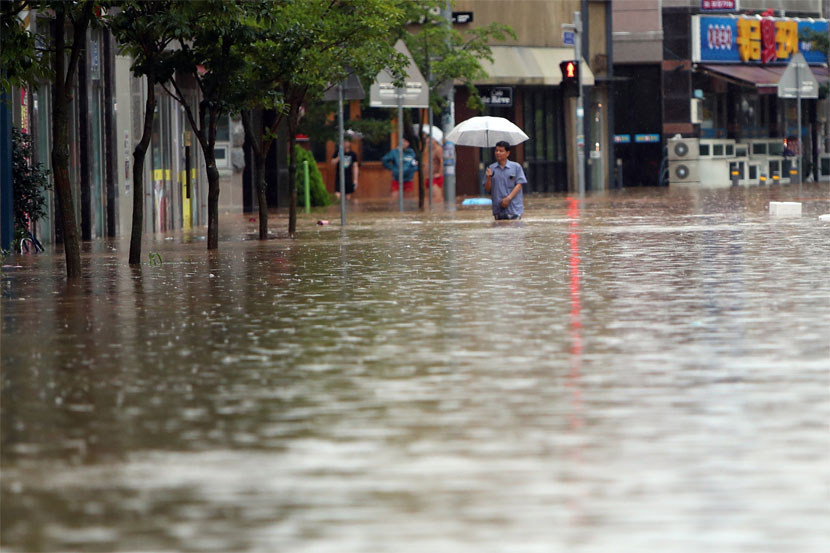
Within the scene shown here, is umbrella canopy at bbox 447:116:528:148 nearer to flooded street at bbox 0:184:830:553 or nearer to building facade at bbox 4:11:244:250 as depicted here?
building facade at bbox 4:11:244:250

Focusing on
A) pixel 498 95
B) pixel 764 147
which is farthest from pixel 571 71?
pixel 764 147

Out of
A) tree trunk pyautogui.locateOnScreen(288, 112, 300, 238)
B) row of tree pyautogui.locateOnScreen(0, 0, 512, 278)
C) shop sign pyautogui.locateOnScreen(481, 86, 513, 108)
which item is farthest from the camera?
shop sign pyautogui.locateOnScreen(481, 86, 513, 108)

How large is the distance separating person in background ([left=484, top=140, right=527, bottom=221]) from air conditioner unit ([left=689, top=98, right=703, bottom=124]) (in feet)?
116

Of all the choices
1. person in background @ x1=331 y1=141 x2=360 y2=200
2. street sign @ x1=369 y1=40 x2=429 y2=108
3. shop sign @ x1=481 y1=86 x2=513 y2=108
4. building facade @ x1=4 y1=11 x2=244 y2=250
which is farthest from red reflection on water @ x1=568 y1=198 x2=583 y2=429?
person in background @ x1=331 y1=141 x2=360 y2=200

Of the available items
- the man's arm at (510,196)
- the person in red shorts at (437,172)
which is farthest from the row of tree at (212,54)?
the person in red shorts at (437,172)

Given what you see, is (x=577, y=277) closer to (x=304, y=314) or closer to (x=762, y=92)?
(x=304, y=314)

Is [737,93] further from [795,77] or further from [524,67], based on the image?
[795,77]

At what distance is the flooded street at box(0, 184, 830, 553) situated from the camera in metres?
5.40

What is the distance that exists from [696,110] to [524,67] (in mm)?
9381

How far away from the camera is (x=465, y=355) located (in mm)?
9797

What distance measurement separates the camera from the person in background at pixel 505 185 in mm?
29859

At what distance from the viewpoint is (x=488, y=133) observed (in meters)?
35.1

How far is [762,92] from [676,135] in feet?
13.6

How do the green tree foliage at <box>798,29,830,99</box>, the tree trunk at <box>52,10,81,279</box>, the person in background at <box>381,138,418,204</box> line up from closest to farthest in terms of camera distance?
the tree trunk at <box>52,10,81,279</box>
the person in background at <box>381,138,418,204</box>
the green tree foliage at <box>798,29,830,99</box>
